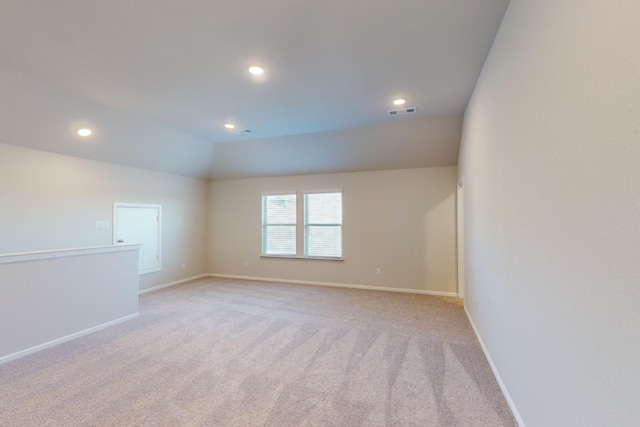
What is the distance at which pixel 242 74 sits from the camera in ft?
10.3

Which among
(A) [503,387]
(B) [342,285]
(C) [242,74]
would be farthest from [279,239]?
(A) [503,387]

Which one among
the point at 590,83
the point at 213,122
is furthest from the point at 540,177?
the point at 213,122

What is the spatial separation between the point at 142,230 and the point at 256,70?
427cm

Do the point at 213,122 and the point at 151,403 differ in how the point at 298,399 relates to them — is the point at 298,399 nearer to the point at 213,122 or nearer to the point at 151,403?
the point at 151,403

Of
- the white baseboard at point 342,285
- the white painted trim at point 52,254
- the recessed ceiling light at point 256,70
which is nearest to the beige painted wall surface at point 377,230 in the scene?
the white baseboard at point 342,285

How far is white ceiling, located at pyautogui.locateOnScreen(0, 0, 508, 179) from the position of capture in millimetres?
2223

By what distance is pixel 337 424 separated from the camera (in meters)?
2.01

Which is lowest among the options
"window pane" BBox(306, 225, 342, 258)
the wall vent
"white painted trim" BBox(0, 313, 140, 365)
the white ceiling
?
"white painted trim" BBox(0, 313, 140, 365)

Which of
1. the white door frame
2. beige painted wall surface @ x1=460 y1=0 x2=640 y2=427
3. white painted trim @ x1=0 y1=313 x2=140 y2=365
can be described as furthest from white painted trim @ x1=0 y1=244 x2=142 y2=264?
the white door frame

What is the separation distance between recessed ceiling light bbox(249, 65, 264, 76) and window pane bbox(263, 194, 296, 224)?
12.0 feet

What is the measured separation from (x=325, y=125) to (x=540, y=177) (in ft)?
12.1

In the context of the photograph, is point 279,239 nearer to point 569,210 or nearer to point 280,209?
point 280,209

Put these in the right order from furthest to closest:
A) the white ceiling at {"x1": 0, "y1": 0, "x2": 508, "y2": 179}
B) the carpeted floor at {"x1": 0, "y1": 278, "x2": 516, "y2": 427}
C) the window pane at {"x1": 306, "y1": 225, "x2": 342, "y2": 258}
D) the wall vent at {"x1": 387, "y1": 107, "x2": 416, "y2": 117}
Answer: the window pane at {"x1": 306, "y1": 225, "x2": 342, "y2": 258} → the wall vent at {"x1": 387, "y1": 107, "x2": 416, "y2": 117} → the white ceiling at {"x1": 0, "y1": 0, "x2": 508, "y2": 179} → the carpeted floor at {"x1": 0, "y1": 278, "x2": 516, "y2": 427}

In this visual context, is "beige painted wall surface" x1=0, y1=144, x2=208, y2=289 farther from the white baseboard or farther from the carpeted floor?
the carpeted floor
